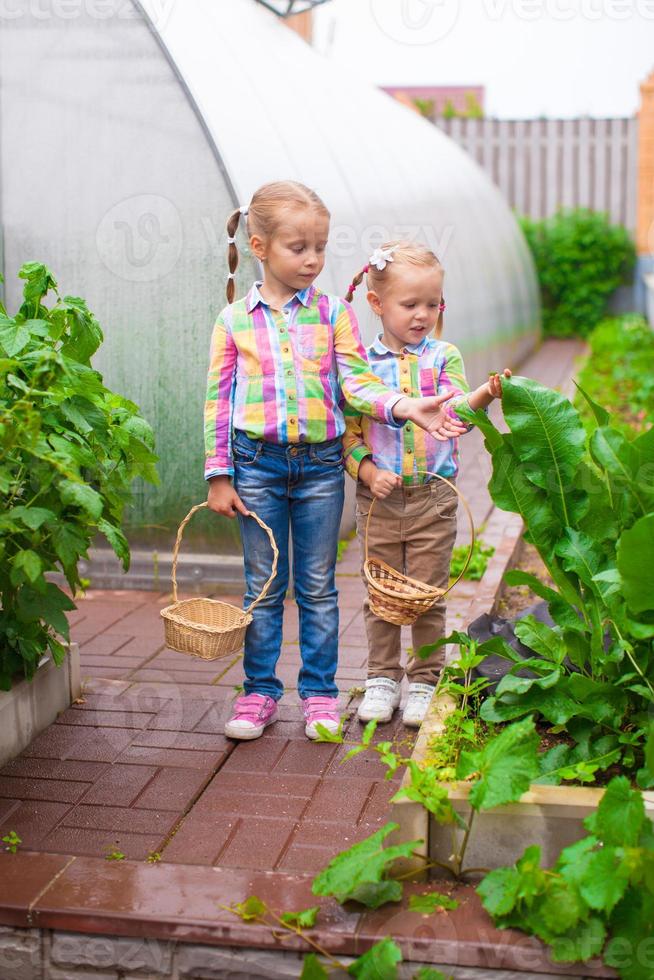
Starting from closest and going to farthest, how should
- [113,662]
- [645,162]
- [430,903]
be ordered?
[430,903], [113,662], [645,162]

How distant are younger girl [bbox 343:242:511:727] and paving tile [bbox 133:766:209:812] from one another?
2.06ft

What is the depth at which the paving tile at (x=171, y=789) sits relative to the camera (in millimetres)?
3270

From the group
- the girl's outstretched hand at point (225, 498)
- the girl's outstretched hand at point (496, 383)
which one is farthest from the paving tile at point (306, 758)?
the girl's outstretched hand at point (496, 383)

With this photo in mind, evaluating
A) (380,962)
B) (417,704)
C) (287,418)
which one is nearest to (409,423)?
(287,418)

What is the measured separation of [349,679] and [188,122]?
2573mm

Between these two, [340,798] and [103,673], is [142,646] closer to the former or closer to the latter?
[103,673]

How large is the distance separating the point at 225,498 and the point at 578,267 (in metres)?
14.6

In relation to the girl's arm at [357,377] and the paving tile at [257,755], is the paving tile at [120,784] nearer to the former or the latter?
the paving tile at [257,755]

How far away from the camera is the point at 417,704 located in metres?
3.73

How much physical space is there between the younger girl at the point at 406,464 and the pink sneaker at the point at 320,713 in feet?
0.34

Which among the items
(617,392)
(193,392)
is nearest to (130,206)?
(193,392)

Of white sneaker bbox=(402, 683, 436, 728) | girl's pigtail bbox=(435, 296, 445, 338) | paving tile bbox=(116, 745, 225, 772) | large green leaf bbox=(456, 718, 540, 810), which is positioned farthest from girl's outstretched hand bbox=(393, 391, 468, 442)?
paving tile bbox=(116, 745, 225, 772)

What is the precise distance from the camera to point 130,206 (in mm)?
5297

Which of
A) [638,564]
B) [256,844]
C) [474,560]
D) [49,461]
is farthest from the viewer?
[474,560]
